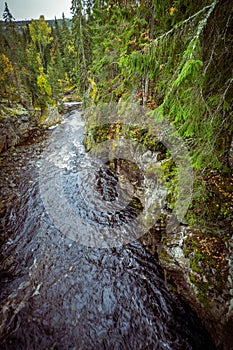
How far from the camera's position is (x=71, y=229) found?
7.25 m

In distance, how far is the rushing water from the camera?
13.6 ft

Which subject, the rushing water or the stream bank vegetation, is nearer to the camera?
the stream bank vegetation

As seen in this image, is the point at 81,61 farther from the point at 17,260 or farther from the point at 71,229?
the point at 17,260

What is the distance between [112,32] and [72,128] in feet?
44.0

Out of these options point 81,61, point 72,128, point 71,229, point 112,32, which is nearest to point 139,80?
point 112,32

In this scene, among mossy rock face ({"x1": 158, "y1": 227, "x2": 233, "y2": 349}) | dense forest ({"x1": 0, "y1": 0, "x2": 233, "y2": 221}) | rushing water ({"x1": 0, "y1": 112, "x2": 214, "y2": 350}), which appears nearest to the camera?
dense forest ({"x1": 0, "y1": 0, "x2": 233, "y2": 221})

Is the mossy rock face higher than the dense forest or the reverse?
the reverse

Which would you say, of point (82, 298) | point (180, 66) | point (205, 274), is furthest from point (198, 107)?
point (82, 298)

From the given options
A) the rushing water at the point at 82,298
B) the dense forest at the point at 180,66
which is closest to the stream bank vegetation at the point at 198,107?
the dense forest at the point at 180,66

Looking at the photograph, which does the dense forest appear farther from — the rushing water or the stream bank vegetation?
the rushing water

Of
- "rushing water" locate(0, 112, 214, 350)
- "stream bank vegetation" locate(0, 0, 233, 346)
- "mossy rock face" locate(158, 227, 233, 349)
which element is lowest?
"rushing water" locate(0, 112, 214, 350)

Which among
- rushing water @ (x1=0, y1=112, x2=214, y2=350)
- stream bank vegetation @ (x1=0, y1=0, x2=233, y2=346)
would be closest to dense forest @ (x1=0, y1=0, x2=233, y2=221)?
stream bank vegetation @ (x1=0, y1=0, x2=233, y2=346)

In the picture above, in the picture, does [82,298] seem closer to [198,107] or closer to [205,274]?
[205,274]

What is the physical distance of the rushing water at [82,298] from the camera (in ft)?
13.6
